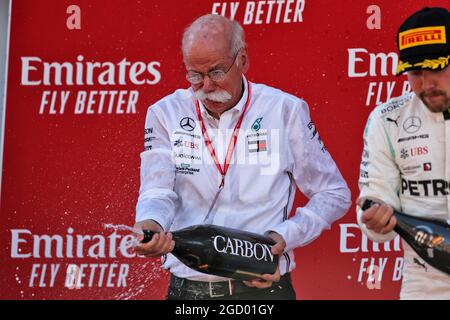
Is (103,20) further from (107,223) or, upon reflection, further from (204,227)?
(204,227)

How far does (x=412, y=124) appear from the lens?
3445 mm

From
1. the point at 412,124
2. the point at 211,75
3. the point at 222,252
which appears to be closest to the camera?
the point at 412,124

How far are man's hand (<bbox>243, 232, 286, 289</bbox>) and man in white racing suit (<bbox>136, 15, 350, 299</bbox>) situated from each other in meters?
0.03

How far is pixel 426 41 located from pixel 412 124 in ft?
1.03

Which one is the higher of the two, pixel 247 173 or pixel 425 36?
pixel 425 36

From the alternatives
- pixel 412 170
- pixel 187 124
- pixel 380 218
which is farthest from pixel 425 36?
pixel 187 124

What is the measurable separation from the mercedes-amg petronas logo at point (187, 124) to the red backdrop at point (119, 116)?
949 millimetres

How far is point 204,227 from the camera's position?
12.0ft

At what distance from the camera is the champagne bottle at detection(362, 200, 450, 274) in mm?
3205

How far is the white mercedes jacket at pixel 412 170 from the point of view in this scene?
3.36 meters

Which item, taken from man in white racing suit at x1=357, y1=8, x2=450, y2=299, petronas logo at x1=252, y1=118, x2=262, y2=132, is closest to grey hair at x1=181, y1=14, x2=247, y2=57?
petronas logo at x1=252, y1=118, x2=262, y2=132

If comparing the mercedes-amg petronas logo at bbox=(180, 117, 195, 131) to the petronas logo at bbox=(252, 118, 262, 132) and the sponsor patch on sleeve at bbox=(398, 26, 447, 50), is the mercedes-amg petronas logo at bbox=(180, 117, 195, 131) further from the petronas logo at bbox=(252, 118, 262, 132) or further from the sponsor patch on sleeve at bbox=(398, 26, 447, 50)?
the sponsor patch on sleeve at bbox=(398, 26, 447, 50)

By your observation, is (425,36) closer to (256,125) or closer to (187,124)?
(256,125)

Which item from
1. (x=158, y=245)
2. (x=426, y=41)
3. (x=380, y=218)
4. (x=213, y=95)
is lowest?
(x=158, y=245)
